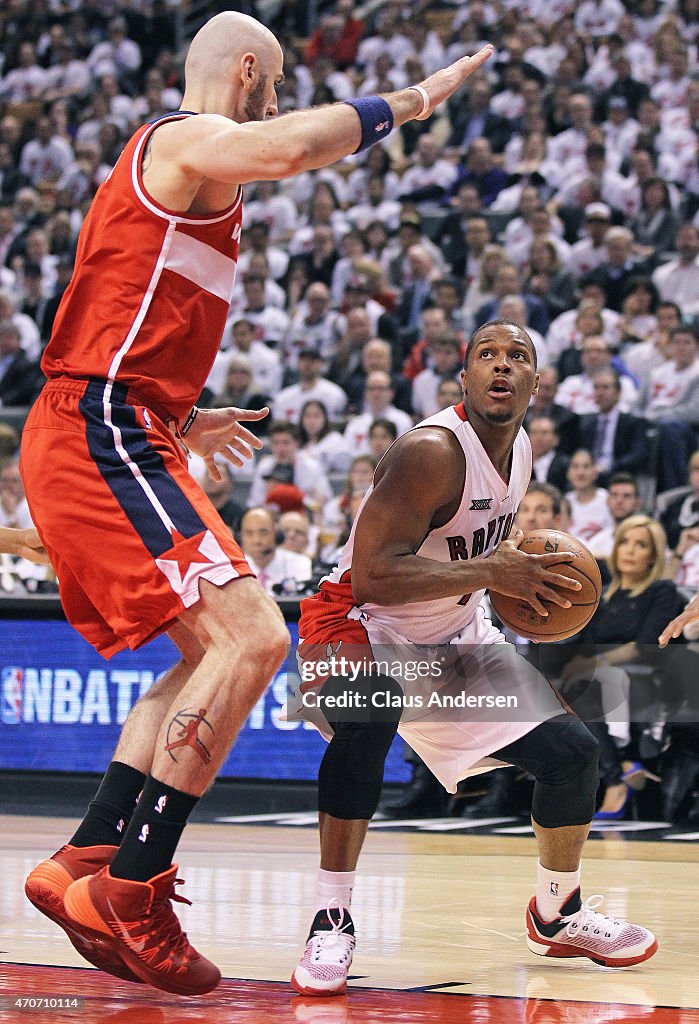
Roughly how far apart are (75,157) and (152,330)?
14.5 metres

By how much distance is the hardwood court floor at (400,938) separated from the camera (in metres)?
3.41

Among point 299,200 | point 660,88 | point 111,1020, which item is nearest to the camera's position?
point 111,1020

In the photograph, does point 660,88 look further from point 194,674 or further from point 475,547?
point 194,674

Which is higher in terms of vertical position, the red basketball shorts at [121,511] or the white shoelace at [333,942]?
the red basketball shorts at [121,511]

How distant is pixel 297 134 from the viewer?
3.36 metres

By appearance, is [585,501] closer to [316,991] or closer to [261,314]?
[261,314]

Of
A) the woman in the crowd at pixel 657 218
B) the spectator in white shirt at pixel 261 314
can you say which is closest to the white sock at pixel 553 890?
the woman in the crowd at pixel 657 218

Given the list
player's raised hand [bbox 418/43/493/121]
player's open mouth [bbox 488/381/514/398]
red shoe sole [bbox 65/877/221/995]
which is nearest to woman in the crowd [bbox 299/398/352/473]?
player's open mouth [bbox 488/381/514/398]

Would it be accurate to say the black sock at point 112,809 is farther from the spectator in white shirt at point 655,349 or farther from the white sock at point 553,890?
the spectator in white shirt at point 655,349

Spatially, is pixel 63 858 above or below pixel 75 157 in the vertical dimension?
below

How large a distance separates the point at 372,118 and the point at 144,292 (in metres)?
0.70

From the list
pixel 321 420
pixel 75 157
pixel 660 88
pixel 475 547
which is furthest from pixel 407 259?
pixel 475 547

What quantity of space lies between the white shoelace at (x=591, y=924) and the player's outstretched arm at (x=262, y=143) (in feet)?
7.24

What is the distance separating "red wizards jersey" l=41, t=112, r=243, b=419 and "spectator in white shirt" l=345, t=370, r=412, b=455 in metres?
7.58
